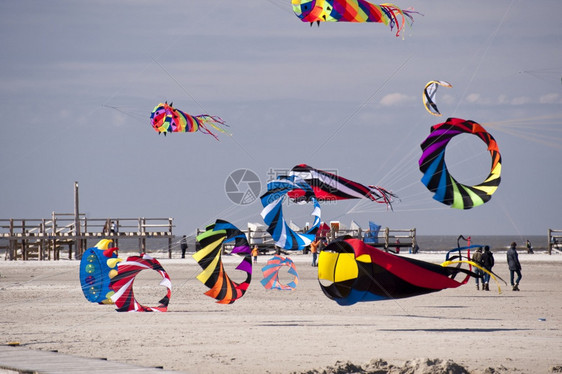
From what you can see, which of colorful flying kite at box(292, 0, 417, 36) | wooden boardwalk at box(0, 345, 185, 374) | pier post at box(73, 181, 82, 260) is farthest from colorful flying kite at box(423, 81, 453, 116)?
pier post at box(73, 181, 82, 260)

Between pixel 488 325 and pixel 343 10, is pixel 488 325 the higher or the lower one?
the lower one

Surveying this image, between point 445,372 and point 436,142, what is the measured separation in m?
5.11

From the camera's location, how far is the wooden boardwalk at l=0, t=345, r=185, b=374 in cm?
807

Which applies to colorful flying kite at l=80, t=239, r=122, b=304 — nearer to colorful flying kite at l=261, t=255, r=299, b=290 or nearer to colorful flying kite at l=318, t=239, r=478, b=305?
colorful flying kite at l=318, t=239, r=478, b=305

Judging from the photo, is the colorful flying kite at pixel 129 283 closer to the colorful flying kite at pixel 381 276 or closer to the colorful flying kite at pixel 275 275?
the colorful flying kite at pixel 381 276

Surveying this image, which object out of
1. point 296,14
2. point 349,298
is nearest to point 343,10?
point 296,14

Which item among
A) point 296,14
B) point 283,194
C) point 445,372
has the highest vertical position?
point 296,14

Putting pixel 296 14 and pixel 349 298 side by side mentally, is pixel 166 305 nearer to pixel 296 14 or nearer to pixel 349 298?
pixel 349 298

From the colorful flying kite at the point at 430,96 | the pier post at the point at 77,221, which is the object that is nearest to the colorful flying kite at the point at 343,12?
the colorful flying kite at the point at 430,96

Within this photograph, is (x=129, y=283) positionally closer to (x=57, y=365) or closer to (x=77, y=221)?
(x=57, y=365)

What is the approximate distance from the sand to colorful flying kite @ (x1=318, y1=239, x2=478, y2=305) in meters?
0.57

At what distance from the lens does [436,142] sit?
1298 cm

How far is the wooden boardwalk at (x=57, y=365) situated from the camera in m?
8.07

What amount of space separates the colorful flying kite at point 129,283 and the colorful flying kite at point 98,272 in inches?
6.1
